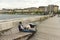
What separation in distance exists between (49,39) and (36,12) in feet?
444

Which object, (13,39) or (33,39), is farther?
(33,39)

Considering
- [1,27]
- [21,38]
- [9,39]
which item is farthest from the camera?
[1,27]

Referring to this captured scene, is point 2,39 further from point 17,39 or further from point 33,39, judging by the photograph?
point 33,39

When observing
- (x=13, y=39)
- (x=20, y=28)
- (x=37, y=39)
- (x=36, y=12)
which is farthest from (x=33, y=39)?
(x=36, y=12)

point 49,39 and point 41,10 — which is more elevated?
point 49,39

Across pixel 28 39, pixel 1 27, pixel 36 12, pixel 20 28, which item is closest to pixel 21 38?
pixel 28 39

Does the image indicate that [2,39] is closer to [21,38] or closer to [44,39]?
[21,38]

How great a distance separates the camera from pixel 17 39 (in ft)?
35.1

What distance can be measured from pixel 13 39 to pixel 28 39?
1.62 meters

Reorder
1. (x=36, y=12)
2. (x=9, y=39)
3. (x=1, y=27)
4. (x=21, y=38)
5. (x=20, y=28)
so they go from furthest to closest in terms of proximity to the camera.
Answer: (x=36, y=12)
(x=20, y=28)
(x=1, y=27)
(x=21, y=38)
(x=9, y=39)

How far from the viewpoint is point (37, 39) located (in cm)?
1156

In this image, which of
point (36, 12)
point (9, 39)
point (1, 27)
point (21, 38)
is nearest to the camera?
point (9, 39)

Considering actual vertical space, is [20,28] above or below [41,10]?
above

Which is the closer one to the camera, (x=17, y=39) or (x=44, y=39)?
(x=17, y=39)
